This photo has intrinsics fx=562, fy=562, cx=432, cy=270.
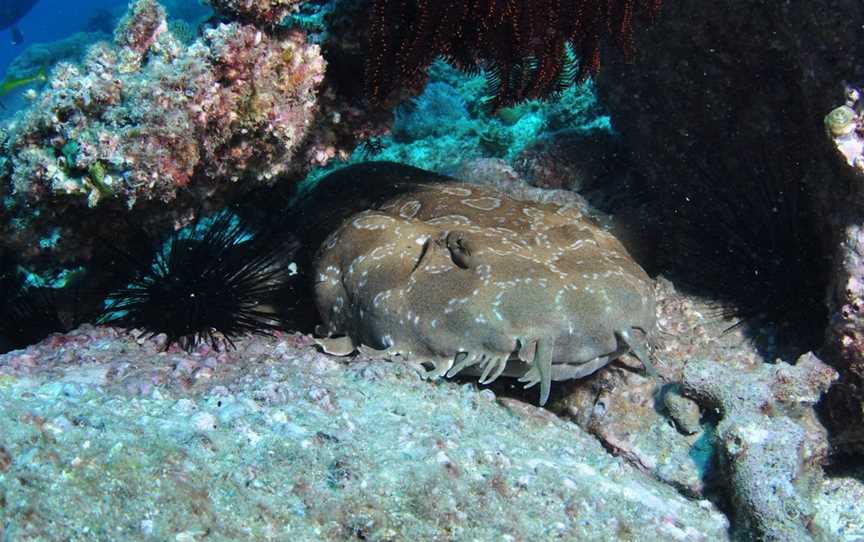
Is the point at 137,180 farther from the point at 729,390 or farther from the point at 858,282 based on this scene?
the point at 858,282

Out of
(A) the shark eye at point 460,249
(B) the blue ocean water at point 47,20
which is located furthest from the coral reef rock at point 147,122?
(B) the blue ocean water at point 47,20

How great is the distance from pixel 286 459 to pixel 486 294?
1.84 m

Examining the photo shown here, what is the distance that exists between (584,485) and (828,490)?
93.7 inches

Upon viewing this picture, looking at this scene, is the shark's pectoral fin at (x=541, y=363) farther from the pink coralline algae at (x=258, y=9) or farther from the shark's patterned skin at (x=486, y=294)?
the pink coralline algae at (x=258, y=9)

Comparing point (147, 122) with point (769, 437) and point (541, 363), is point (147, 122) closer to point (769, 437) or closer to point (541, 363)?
point (541, 363)

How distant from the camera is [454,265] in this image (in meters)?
4.29

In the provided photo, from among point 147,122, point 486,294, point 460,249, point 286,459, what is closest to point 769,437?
point 486,294

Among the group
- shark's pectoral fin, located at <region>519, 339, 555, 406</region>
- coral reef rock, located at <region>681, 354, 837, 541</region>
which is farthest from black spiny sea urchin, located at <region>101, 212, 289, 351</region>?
coral reef rock, located at <region>681, 354, 837, 541</region>

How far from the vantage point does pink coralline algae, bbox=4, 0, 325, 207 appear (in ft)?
11.8

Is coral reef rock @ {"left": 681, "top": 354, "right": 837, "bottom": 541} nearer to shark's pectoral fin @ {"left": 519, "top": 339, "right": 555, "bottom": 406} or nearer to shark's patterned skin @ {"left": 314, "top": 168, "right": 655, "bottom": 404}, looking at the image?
shark's patterned skin @ {"left": 314, "top": 168, "right": 655, "bottom": 404}

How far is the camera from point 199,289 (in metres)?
4.73

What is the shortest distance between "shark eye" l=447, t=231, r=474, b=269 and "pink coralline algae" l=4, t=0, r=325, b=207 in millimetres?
1460

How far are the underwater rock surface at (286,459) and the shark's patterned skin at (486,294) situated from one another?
1.22ft

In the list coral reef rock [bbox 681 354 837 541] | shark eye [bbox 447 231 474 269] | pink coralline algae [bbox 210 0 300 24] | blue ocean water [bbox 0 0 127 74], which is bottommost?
coral reef rock [bbox 681 354 837 541]
